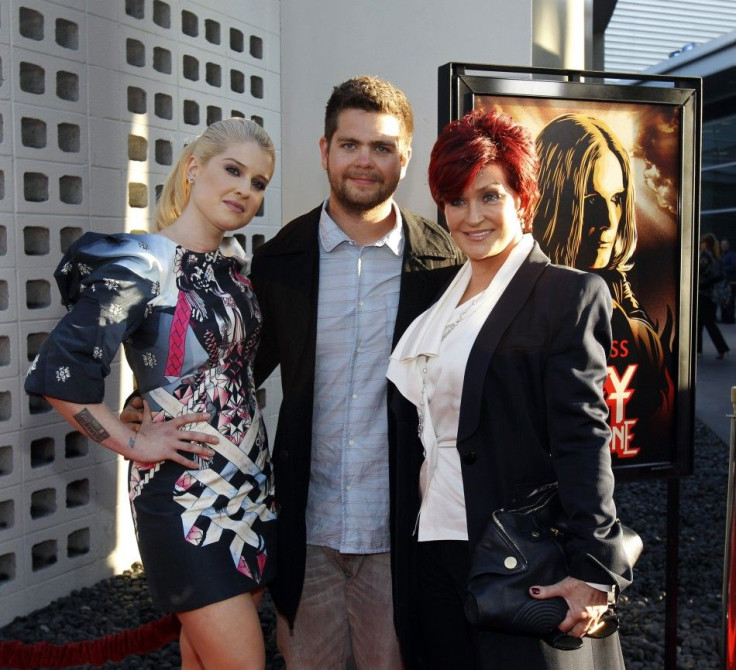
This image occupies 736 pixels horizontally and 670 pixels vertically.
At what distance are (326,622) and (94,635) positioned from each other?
5.56 ft

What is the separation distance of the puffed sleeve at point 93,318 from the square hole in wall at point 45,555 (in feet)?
7.54

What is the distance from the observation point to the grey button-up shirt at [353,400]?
2.76 m

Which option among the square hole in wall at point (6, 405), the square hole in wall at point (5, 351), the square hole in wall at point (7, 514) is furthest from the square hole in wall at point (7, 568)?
the square hole in wall at point (5, 351)

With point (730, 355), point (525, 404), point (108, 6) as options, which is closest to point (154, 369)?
point (525, 404)

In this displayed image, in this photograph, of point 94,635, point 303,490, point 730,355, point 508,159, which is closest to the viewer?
point 508,159

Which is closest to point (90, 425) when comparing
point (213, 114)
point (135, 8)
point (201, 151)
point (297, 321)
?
point (297, 321)

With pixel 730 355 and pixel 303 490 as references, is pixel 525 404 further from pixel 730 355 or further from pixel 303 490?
pixel 730 355

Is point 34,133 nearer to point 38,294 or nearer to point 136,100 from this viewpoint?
point 136,100

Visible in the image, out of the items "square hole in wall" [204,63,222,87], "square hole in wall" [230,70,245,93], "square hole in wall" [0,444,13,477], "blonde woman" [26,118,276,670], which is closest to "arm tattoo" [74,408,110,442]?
"blonde woman" [26,118,276,670]

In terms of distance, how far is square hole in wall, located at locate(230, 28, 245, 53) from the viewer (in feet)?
16.6

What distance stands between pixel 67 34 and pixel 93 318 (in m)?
2.48

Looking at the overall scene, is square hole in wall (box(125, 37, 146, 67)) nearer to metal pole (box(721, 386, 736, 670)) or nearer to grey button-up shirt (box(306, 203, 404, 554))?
grey button-up shirt (box(306, 203, 404, 554))

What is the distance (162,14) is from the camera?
4695mm

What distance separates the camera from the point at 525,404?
2170mm
